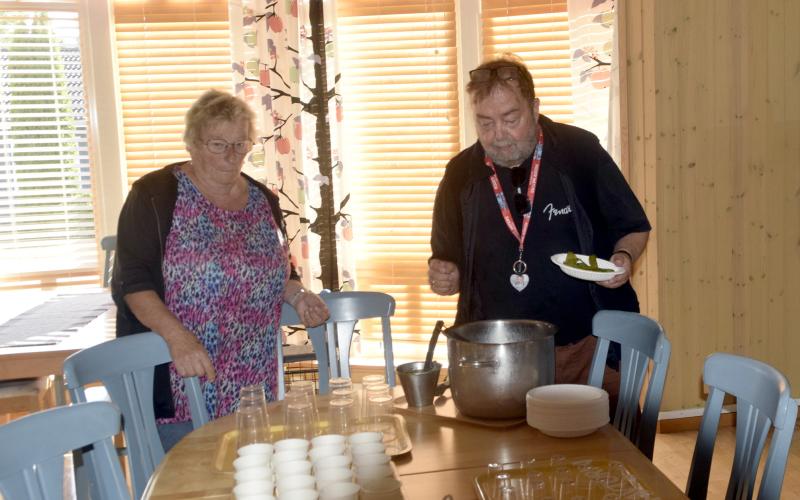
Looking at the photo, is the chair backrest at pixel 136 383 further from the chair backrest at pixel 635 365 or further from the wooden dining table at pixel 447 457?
the chair backrest at pixel 635 365

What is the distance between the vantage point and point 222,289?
250 cm

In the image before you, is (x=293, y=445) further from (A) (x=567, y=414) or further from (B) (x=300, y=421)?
(A) (x=567, y=414)

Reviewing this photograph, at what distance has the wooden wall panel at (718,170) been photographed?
3953 mm

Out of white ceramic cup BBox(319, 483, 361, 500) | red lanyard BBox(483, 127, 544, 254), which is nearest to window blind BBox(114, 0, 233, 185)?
red lanyard BBox(483, 127, 544, 254)

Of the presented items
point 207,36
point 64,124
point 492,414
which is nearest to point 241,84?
point 207,36

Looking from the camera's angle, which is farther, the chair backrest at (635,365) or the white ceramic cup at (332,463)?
the chair backrest at (635,365)

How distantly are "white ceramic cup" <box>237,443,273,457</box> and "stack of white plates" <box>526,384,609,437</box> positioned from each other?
55cm

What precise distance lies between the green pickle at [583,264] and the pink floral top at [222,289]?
92 cm

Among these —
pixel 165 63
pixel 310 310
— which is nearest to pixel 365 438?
pixel 310 310

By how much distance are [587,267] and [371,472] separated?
3.01ft

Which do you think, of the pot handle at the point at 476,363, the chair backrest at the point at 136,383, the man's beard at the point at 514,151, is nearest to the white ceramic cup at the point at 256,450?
the pot handle at the point at 476,363

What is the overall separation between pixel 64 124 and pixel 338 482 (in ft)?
12.5

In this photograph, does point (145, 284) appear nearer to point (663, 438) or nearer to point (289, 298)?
point (289, 298)

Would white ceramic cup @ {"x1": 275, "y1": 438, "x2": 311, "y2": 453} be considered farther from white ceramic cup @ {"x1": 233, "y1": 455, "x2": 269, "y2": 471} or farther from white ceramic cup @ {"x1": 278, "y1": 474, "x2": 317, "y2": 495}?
white ceramic cup @ {"x1": 278, "y1": 474, "x2": 317, "y2": 495}
